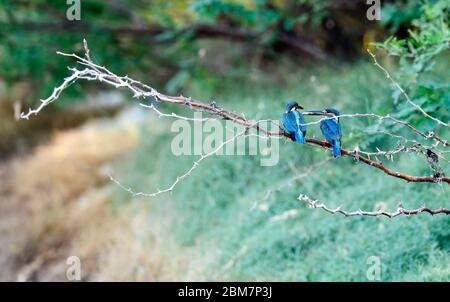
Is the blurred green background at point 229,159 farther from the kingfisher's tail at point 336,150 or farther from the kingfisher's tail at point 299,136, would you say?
the kingfisher's tail at point 299,136

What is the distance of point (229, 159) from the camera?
21.3 ft

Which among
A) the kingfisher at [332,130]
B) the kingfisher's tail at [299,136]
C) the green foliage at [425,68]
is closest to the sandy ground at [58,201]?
the green foliage at [425,68]

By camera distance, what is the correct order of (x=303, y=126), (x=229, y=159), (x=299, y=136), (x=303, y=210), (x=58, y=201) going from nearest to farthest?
1. (x=299, y=136)
2. (x=303, y=126)
3. (x=303, y=210)
4. (x=229, y=159)
5. (x=58, y=201)

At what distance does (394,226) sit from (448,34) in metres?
1.27

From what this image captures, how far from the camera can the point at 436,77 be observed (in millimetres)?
5516

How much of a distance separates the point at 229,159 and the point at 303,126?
304 cm

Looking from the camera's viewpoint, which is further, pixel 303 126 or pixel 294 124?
pixel 303 126

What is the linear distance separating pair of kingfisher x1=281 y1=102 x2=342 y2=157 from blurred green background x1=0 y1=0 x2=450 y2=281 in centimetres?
62

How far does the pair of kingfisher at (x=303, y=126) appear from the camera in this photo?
3324 millimetres

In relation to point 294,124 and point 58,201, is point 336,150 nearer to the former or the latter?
point 294,124

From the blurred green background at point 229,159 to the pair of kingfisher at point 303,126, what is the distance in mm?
619

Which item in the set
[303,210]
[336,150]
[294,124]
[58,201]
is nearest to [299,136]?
[294,124]
